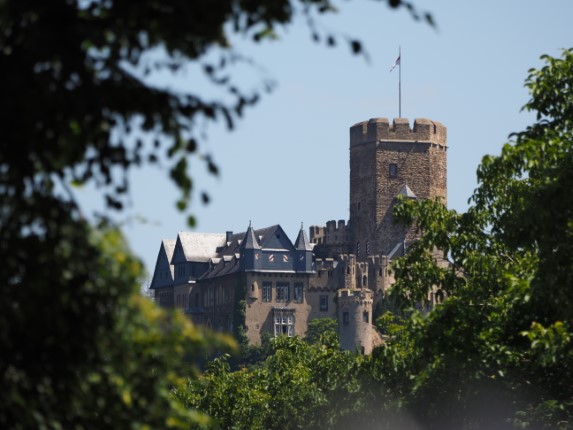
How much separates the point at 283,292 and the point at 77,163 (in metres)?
166

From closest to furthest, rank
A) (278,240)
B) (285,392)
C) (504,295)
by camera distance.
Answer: (504,295), (285,392), (278,240)

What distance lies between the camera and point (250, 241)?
176375 mm

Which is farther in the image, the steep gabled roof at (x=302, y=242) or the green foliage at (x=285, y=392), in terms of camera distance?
the steep gabled roof at (x=302, y=242)

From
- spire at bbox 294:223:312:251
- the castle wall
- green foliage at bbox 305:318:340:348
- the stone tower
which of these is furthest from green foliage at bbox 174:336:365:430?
the stone tower

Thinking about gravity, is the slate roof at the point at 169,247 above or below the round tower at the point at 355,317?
above

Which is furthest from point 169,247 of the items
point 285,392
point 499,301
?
point 499,301

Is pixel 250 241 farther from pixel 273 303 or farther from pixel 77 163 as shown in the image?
pixel 77 163

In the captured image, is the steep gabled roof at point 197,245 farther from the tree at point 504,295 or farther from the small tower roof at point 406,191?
the tree at point 504,295

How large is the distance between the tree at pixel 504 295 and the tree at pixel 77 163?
10.6 m

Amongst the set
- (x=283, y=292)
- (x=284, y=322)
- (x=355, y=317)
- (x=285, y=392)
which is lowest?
(x=285, y=392)

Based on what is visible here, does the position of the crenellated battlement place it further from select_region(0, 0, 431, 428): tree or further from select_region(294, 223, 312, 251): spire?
select_region(0, 0, 431, 428): tree

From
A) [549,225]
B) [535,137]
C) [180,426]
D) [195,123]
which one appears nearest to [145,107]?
[195,123]

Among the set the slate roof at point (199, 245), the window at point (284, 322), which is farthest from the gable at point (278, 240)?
the slate roof at point (199, 245)

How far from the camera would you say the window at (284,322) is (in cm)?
17350
